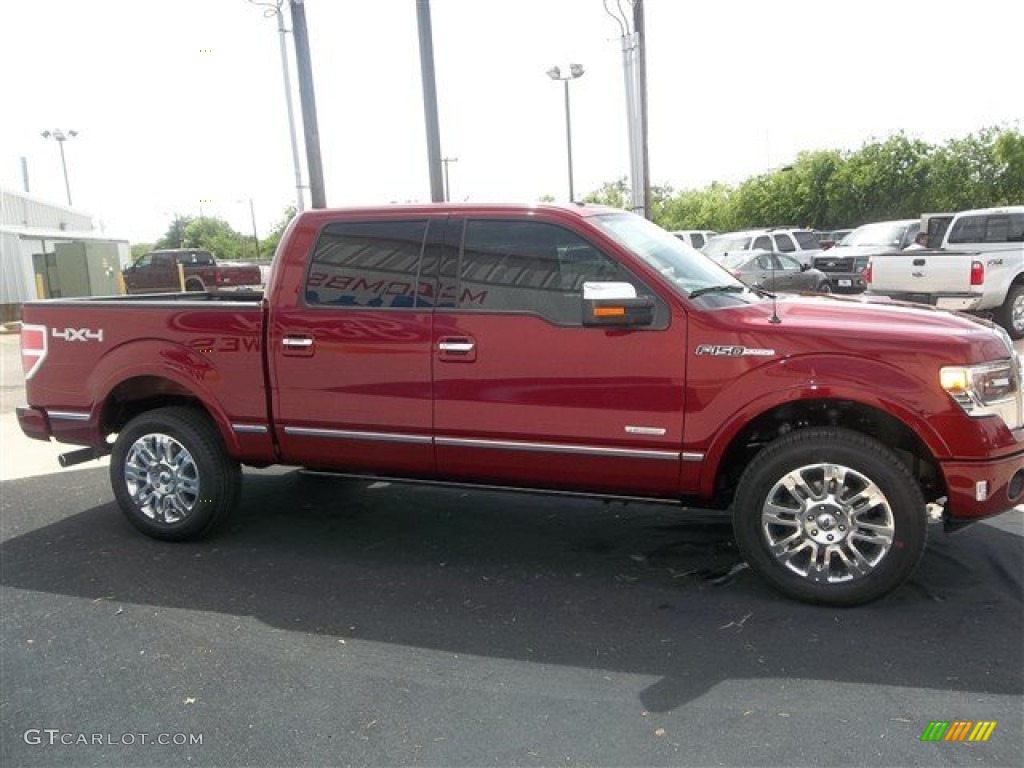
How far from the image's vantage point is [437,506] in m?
5.75

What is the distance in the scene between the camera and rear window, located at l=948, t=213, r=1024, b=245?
43.5ft

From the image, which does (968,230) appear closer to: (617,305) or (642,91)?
(642,91)

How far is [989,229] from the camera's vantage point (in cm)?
1357

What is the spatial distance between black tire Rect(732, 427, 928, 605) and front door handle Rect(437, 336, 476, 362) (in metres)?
1.51

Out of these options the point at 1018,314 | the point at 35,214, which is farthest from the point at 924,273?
the point at 35,214

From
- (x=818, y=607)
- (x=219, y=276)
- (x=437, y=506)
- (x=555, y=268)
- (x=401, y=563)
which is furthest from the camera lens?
(x=219, y=276)

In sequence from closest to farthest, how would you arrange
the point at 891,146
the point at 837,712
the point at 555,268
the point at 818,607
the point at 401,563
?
the point at 837,712 → the point at 818,607 → the point at 555,268 → the point at 401,563 → the point at 891,146

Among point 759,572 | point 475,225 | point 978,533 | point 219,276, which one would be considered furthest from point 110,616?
point 219,276

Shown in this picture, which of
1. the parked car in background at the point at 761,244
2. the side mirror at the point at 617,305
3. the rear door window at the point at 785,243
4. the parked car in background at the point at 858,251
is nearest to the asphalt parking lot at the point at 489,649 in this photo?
the side mirror at the point at 617,305

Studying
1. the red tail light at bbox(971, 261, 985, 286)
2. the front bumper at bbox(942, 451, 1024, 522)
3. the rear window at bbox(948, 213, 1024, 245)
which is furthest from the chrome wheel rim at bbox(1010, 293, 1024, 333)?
the front bumper at bbox(942, 451, 1024, 522)

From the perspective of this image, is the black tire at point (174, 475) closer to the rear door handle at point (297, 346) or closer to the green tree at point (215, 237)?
the rear door handle at point (297, 346)

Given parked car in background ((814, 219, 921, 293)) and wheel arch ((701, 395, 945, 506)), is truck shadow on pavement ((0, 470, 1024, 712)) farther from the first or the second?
parked car in background ((814, 219, 921, 293))

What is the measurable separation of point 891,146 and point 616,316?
Answer: 34407 mm

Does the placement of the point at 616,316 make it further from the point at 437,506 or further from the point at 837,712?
the point at 437,506
